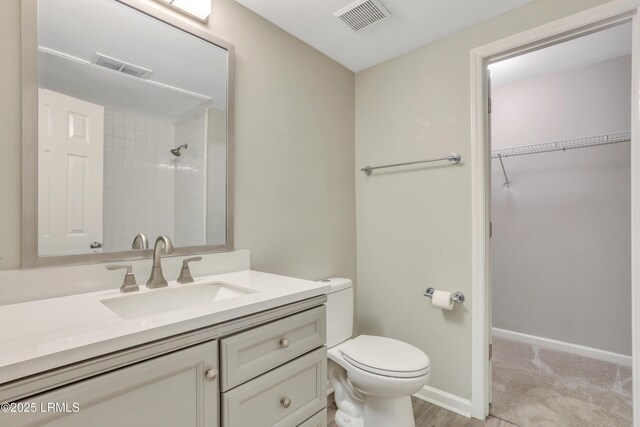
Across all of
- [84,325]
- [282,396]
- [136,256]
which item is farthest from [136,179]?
[282,396]

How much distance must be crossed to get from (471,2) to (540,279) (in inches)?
91.2

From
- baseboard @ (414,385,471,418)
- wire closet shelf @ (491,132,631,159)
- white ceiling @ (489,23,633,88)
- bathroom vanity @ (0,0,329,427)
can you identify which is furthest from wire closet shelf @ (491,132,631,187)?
bathroom vanity @ (0,0,329,427)

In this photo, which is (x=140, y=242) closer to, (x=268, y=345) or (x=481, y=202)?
(x=268, y=345)

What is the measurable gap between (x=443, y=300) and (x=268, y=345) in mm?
1234

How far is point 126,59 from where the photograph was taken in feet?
4.06

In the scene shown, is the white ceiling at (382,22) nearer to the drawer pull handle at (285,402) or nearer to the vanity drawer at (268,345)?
the vanity drawer at (268,345)

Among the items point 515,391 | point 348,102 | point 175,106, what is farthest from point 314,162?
point 515,391

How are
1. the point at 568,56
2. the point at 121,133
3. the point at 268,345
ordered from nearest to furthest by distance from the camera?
the point at 268,345, the point at 121,133, the point at 568,56

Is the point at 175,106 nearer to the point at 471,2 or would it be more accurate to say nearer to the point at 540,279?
the point at 471,2

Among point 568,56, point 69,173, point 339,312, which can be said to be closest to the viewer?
point 69,173

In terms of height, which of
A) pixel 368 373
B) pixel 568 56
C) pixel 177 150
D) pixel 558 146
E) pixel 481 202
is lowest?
pixel 368 373

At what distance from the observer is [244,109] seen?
1.61 metres

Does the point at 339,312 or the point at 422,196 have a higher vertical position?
the point at 422,196

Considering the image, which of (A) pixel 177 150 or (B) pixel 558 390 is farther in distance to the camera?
(B) pixel 558 390
